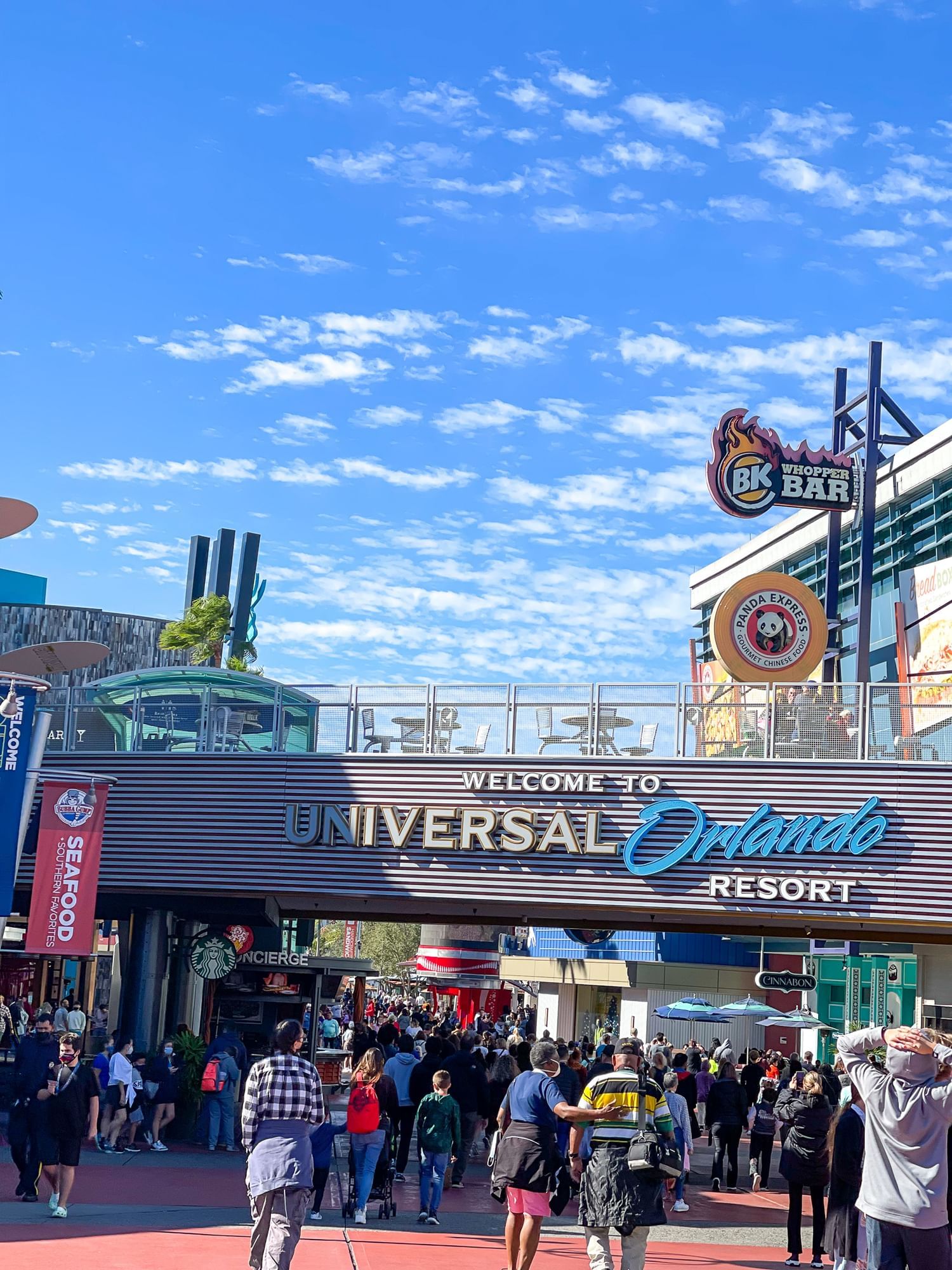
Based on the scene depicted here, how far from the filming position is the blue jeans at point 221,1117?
1992 cm

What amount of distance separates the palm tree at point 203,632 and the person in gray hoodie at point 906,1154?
41.9 metres

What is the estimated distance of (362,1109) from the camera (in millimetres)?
13930

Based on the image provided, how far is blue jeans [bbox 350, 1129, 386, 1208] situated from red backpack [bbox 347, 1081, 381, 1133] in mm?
153

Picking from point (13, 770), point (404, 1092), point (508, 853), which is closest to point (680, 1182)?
point (404, 1092)

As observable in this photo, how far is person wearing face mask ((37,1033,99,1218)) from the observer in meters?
13.6

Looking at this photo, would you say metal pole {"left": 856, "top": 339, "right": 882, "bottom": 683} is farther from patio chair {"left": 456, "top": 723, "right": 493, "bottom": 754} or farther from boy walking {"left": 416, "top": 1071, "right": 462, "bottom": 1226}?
boy walking {"left": 416, "top": 1071, "right": 462, "bottom": 1226}

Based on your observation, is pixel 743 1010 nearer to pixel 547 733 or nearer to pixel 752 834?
pixel 752 834

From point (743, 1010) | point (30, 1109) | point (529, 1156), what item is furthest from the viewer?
point (743, 1010)

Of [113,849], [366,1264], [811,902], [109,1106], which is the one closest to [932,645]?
[811,902]

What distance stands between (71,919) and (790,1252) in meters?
11.8

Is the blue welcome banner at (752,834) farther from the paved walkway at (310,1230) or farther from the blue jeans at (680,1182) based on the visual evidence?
the blue jeans at (680,1182)

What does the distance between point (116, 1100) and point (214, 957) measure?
224 inches

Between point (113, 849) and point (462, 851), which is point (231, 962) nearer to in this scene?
point (113, 849)

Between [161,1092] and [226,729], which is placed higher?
[226,729]
